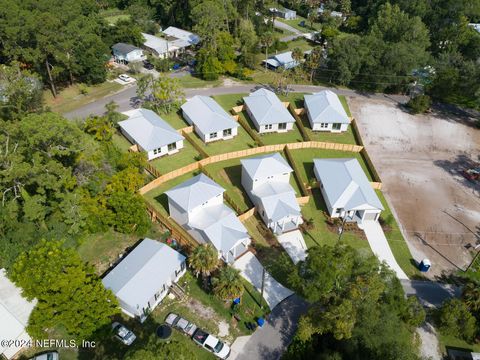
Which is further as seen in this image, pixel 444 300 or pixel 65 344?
pixel 444 300

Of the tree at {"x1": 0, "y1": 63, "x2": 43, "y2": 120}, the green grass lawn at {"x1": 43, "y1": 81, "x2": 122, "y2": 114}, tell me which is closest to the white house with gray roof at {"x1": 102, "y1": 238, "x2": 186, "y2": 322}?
the tree at {"x1": 0, "y1": 63, "x2": 43, "y2": 120}

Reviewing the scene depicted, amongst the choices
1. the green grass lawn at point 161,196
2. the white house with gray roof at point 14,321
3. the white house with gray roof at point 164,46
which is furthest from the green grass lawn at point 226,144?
the white house with gray roof at point 164,46

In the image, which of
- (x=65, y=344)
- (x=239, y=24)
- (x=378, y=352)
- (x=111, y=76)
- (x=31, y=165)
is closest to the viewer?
(x=378, y=352)

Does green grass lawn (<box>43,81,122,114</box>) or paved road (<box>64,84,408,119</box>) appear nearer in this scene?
paved road (<box>64,84,408,119</box>)

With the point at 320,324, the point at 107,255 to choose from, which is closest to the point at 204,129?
the point at 107,255

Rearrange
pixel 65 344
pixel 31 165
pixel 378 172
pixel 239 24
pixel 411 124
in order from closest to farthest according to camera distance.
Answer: pixel 65 344 < pixel 31 165 < pixel 378 172 < pixel 411 124 < pixel 239 24

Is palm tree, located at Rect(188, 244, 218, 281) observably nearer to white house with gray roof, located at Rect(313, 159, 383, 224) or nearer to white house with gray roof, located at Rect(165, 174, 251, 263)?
white house with gray roof, located at Rect(165, 174, 251, 263)

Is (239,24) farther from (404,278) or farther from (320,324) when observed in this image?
(320,324)
